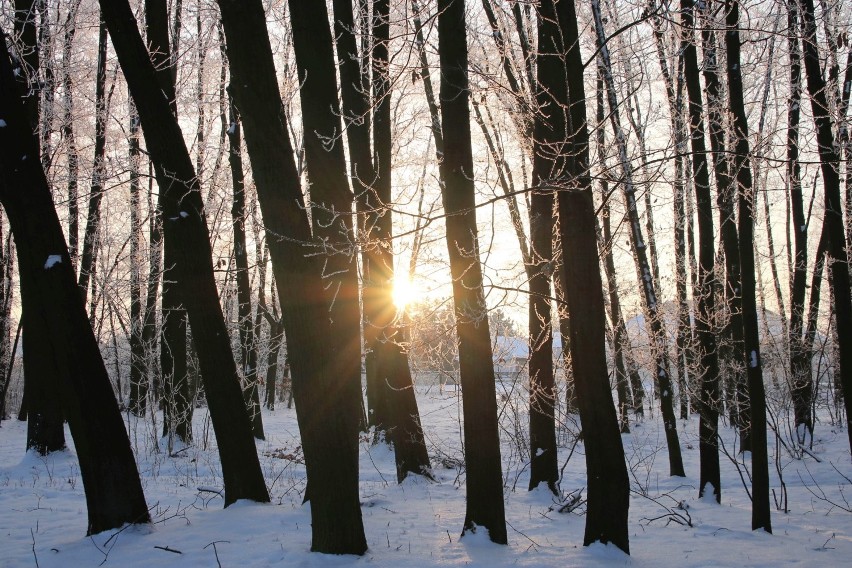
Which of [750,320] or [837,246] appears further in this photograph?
[837,246]

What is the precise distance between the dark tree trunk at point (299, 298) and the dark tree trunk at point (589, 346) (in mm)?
1878

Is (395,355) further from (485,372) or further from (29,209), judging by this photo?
(29,209)

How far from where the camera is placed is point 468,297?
5.15 m

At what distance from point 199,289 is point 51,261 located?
1325 mm

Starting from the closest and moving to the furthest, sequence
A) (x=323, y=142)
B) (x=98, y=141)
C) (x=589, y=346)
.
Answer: (x=589, y=346) → (x=323, y=142) → (x=98, y=141)

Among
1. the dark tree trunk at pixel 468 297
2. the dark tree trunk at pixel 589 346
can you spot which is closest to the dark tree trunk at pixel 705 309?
the dark tree trunk at pixel 589 346

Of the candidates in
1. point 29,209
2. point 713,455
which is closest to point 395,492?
point 713,455

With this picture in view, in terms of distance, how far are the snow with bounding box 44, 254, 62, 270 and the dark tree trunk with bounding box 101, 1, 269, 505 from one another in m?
1.11

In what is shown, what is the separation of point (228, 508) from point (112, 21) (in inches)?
188

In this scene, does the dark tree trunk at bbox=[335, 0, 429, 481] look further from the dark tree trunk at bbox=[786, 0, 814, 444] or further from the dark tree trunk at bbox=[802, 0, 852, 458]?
the dark tree trunk at bbox=[786, 0, 814, 444]

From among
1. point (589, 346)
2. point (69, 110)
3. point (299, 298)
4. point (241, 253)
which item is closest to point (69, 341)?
point (299, 298)

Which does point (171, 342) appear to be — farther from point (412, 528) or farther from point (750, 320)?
point (750, 320)

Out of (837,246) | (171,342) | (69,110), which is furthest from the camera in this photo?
(69,110)

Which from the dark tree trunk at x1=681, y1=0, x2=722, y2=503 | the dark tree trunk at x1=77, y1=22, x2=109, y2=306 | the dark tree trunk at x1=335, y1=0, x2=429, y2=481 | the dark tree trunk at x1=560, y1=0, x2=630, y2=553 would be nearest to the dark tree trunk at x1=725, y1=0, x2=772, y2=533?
the dark tree trunk at x1=681, y1=0, x2=722, y2=503
